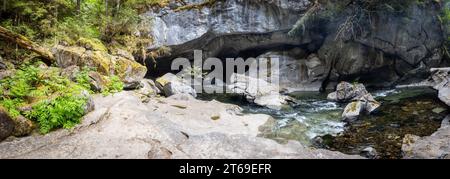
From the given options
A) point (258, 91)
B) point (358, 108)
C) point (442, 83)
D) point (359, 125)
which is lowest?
point (258, 91)

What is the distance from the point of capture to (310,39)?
22.2 m

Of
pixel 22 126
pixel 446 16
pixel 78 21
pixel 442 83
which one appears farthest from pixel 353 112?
pixel 446 16

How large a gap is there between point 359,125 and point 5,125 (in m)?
11.3

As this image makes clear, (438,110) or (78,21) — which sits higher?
(78,21)

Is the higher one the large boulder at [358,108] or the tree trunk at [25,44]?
the tree trunk at [25,44]

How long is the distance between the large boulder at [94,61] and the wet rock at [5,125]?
18.7ft

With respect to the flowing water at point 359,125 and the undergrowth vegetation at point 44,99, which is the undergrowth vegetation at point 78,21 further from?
the flowing water at point 359,125

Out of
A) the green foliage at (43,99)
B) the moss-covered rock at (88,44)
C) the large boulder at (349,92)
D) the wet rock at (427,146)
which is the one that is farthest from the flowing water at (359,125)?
the moss-covered rock at (88,44)

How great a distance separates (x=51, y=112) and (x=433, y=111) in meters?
14.1

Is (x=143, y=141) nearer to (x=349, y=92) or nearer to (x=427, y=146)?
(x=427, y=146)

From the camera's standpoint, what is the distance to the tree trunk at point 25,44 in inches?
490

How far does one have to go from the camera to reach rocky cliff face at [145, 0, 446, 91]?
1952 cm

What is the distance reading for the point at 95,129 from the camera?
305 inches

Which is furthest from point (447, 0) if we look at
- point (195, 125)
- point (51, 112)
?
point (51, 112)
